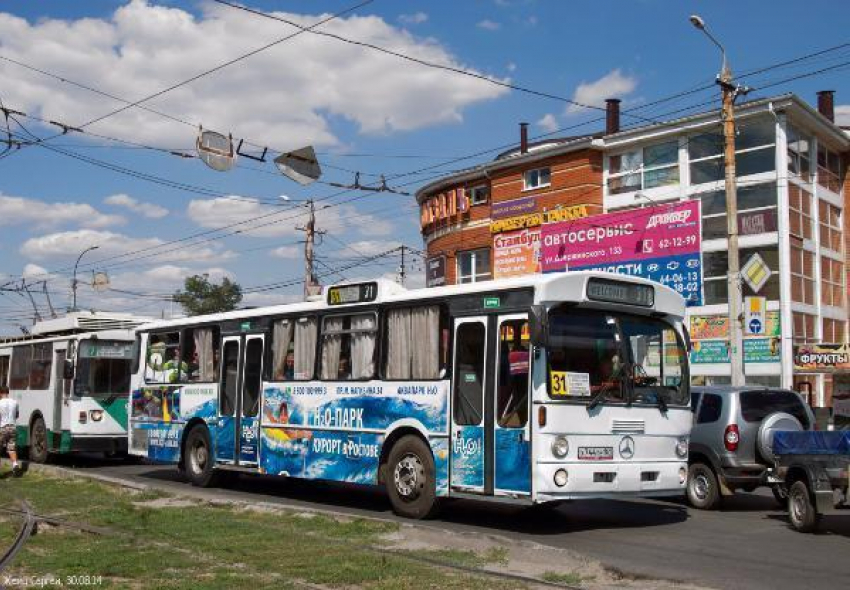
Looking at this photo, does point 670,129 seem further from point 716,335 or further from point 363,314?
point 363,314

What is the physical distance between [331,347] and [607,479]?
4.92m

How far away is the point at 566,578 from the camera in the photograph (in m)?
8.17

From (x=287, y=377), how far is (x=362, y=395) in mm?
2082

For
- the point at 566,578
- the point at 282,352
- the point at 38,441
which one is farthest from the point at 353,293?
the point at 38,441

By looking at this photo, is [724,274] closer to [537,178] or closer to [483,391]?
[537,178]

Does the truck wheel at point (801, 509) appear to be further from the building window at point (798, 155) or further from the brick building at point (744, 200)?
the building window at point (798, 155)

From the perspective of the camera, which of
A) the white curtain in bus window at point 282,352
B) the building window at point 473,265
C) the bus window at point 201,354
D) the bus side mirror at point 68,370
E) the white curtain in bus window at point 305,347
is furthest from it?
the building window at point 473,265

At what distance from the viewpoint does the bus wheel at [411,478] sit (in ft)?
39.8

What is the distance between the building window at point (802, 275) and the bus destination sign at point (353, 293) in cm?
2478

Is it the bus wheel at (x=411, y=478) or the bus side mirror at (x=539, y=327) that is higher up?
the bus side mirror at (x=539, y=327)

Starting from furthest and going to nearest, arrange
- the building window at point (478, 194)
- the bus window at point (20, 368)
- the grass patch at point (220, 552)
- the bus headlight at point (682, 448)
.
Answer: the building window at point (478, 194), the bus window at point (20, 368), the bus headlight at point (682, 448), the grass patch at point (220, 552)

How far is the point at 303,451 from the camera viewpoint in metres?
14.6

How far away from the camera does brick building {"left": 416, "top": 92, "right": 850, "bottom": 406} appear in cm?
3456

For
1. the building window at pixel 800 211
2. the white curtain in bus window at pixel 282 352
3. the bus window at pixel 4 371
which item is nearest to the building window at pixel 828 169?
the building window at pixel 800 211
